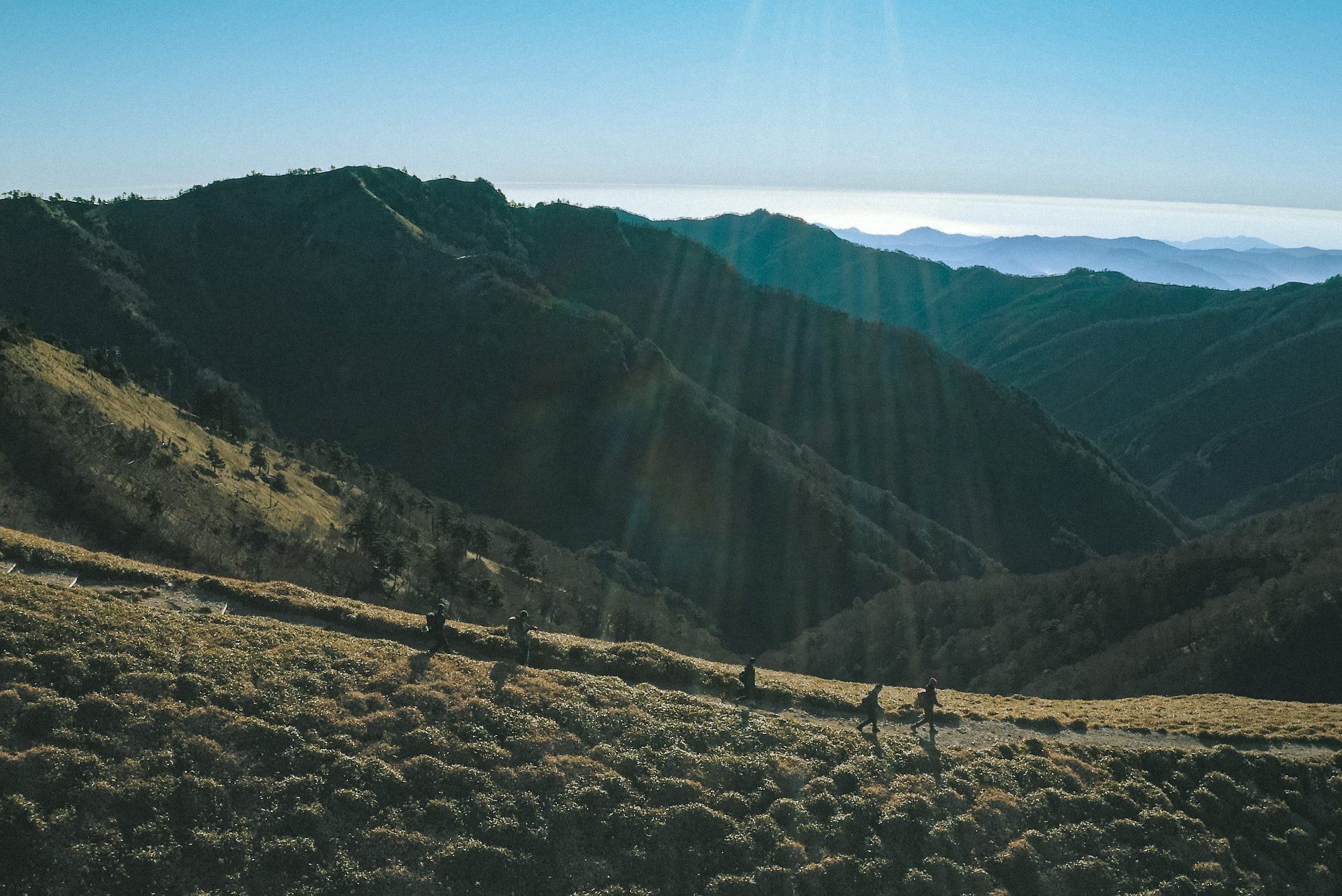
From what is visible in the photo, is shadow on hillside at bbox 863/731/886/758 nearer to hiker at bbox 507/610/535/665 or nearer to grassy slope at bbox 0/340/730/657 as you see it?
hiker at bbox 507/610/535/665

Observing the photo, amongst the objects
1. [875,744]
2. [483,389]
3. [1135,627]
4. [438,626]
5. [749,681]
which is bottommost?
[875,744]

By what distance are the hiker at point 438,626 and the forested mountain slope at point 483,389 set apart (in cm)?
8648

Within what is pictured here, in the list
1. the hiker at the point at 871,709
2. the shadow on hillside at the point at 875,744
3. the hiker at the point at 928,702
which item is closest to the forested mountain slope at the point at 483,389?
the hiker at the point at 928,702

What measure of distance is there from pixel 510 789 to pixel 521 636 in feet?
29.4

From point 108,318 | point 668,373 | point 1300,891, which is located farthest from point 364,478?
point 1300,891

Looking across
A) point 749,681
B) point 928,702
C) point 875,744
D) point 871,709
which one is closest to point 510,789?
point 749,681

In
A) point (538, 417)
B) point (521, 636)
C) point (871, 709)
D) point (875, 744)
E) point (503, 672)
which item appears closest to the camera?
point (503, 672)

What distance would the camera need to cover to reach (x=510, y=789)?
75.3 ft

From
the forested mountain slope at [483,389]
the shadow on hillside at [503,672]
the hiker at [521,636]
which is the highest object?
the forested mountain slope at [483,389]

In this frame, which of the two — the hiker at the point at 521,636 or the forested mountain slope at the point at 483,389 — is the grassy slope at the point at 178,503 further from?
the forested mountain slope at the point at 483,389

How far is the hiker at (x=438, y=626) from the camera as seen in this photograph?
96.8 ft

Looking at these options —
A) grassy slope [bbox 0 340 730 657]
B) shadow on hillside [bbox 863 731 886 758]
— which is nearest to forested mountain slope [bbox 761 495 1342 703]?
grassy slope [bbox 0 340 730 657]

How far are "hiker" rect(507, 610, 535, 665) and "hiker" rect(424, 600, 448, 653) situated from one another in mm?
2636

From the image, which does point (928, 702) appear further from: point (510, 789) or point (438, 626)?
point (438, 626)
